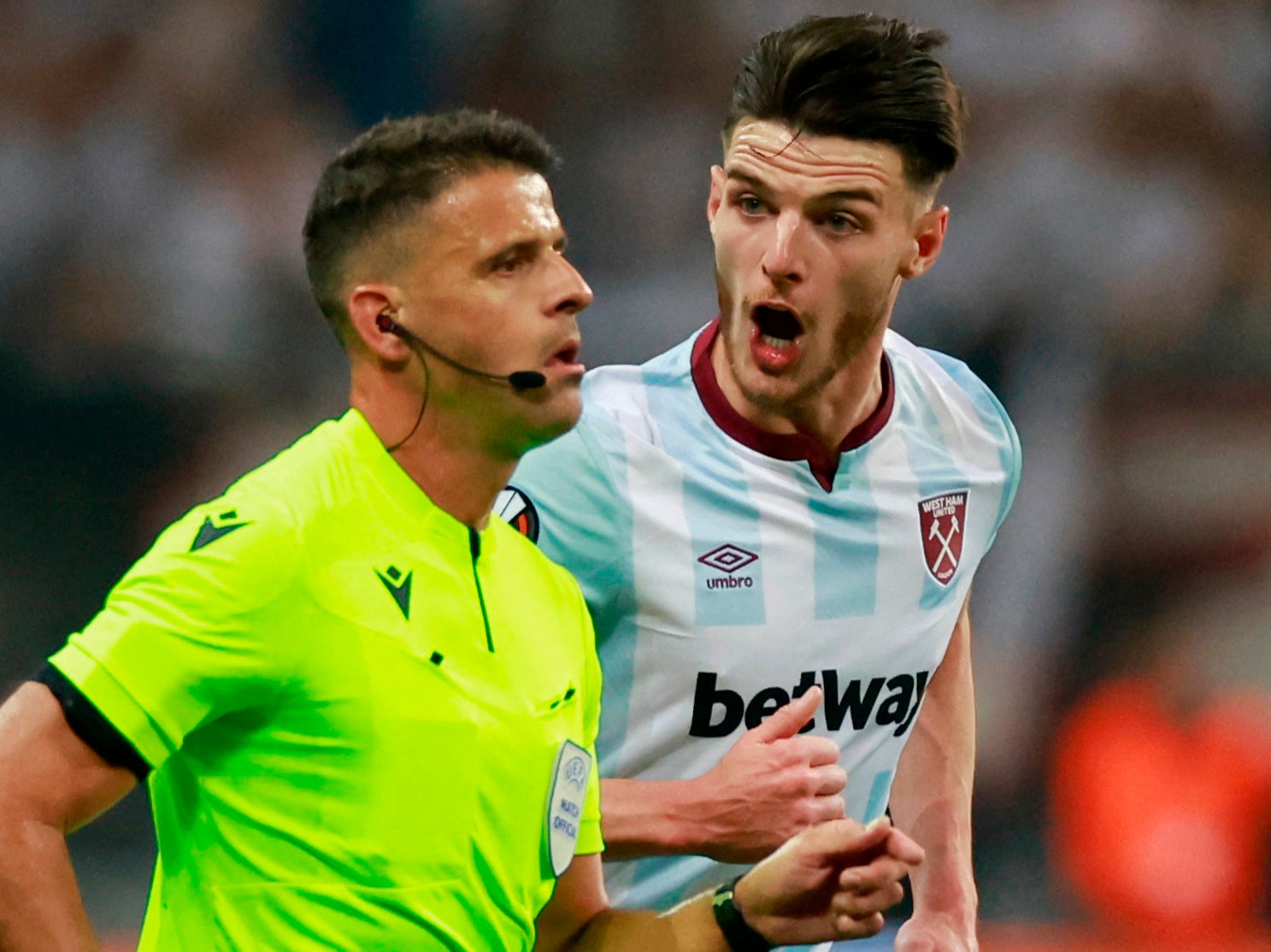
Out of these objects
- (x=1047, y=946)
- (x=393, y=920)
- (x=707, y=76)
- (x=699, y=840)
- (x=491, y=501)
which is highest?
(x=707, y=76)

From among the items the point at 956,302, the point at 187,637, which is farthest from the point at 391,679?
the point at 956,302

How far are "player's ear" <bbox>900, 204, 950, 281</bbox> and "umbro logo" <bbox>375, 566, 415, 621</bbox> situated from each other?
147 centimetres

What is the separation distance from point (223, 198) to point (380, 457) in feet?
13.7

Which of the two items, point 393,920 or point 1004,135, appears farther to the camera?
point 1004,135

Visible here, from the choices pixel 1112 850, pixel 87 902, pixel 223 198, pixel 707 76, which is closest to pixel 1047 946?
pixel 1112 850

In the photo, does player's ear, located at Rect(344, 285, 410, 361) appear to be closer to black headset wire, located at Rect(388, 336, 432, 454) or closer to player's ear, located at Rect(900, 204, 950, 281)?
black headset wire, located at Rect(388, 336, 432, 454)

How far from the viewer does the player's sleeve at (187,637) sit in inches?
74.0

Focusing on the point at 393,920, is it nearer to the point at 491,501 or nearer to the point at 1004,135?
the point at 491,501

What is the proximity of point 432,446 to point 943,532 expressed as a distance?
1.33m

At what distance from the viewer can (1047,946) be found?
17.6 ft

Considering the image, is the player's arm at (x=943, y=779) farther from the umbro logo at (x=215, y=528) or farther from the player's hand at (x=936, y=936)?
the umbro logo at (x=215, y=528)

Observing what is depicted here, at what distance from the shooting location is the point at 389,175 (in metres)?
2.30

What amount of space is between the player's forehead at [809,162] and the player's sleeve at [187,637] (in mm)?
1389

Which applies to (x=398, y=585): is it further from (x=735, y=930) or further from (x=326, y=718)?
(x=735, y=930)
